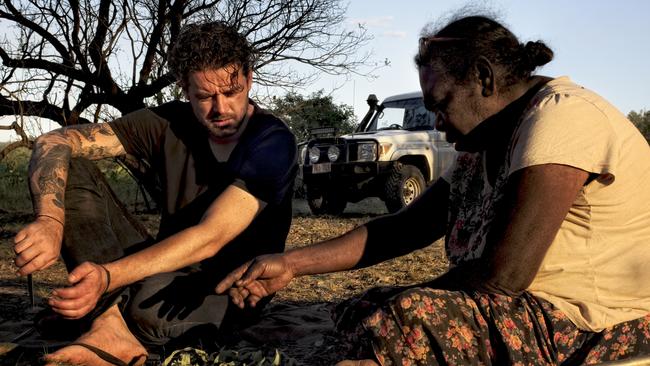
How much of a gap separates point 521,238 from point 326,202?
9.17m

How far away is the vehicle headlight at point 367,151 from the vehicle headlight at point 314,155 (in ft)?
2.22

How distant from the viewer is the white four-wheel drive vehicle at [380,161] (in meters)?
10.4

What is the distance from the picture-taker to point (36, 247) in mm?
2572

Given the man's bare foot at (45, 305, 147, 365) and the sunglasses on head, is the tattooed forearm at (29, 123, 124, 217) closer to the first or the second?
the man's bare foot at (45, 305, 147, 365)

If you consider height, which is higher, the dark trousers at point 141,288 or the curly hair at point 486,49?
the curly hair at point 486,49

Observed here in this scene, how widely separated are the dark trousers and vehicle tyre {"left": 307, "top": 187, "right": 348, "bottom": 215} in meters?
7.91

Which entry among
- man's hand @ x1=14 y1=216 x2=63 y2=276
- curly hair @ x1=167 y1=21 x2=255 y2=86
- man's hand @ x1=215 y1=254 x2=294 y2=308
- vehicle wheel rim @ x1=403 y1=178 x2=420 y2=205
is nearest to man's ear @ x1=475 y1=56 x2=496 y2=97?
man's hand @ x1=215 y1=254 x2=294 y2=308

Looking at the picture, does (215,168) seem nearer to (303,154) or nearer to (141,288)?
(141,288)

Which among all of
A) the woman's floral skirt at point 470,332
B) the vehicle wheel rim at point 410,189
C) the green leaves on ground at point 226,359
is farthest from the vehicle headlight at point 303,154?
the woman's floral skirt at point 470,332

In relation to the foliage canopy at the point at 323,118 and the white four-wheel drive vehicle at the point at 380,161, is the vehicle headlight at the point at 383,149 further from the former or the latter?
the foliage canopy at the point at 323,118

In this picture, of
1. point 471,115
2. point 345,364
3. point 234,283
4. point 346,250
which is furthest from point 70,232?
point 471,115

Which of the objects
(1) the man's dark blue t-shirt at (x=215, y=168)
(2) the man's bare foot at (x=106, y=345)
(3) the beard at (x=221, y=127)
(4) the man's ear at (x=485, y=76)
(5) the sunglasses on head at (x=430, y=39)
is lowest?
(2) the man's bare foot at (x=106, y=345)

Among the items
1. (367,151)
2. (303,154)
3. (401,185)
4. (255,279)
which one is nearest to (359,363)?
(255,279)

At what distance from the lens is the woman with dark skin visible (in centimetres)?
202
